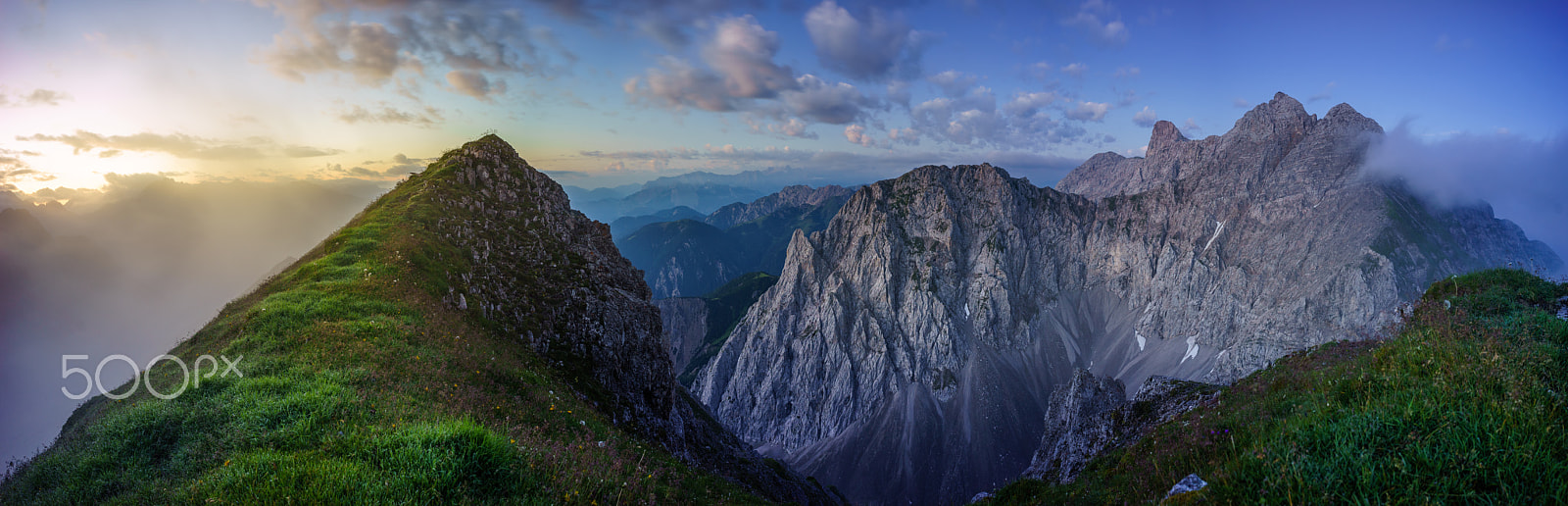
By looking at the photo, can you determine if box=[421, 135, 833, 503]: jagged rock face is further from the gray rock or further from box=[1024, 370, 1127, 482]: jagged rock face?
box=[1024, 370, 1127, 482]: jagged rock face

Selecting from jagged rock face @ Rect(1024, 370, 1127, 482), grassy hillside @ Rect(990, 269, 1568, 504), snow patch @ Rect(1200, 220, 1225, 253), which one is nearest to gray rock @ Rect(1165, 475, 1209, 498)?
grassy hillside @ Rect(990, 269, 1568, 504)

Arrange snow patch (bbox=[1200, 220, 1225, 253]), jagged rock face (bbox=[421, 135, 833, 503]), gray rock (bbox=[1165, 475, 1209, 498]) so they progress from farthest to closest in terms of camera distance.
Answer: snow patch (bbox=[1200, 220, 1225, 253]), jagged rock face (bbox=[421, 135, 833, 503]), gray rock (bbox=[1165, 475, 1209, 498])

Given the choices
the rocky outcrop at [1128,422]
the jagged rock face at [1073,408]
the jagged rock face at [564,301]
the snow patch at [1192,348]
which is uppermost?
the jagged rock face at [564,301]

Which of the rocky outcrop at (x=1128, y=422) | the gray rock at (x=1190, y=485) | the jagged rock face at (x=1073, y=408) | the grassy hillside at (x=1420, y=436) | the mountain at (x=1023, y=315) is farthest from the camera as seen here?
the mountain at (x=1023, y=315)

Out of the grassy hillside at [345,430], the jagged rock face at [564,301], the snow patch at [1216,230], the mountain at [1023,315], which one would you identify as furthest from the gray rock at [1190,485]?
the snow patch at [1216,230]

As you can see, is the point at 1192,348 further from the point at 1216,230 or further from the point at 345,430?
the point at 345,430

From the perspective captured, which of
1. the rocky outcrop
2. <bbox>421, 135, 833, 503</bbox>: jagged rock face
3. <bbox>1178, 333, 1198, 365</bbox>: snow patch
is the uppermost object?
<bbox>421, 135, 833, 503</bbox>: jagged rock face

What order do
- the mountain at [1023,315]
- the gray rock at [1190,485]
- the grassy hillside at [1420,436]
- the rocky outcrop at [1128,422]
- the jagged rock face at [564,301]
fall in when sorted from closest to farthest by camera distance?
the grassy hillside at [1420,436] → the gray rock at [1190,485] → the rocky outcrop at [1128,422] → the jagged rock face at [564,301] → the mountain at [1023,315]

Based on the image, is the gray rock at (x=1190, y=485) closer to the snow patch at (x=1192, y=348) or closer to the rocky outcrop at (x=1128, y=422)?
the rocky outcrop at (x=1128, y=422)
